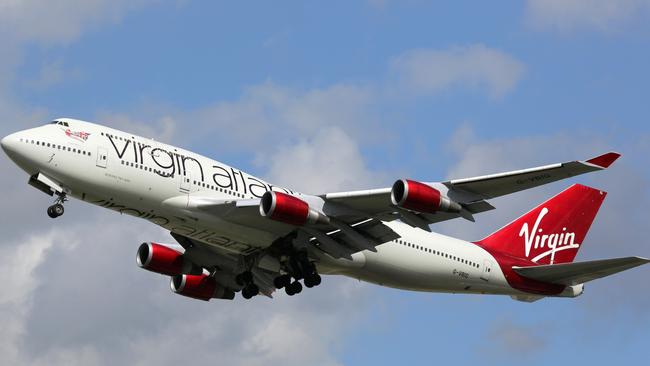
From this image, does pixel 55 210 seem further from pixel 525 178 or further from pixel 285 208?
pixel 525 178

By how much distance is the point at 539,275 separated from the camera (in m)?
53.8

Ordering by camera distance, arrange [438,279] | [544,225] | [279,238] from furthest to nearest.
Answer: [544,225] → [438,279] → [279,238]

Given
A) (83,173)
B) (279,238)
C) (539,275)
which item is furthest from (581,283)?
(83,173)

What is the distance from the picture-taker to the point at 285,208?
148 ft

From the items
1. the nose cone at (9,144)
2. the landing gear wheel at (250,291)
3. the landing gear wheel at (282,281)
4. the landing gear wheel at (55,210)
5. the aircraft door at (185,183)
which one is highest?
the nose cone at (9,144)

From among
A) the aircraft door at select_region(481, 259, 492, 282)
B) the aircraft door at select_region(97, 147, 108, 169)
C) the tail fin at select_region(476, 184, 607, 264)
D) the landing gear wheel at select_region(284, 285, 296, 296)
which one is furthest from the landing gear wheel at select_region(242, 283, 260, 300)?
the tail fin at select_region(476, 184, 607, 264)

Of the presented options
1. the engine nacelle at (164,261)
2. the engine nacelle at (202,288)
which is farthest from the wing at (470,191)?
the engine nacelle at (202,288)

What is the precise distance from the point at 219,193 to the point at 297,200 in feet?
10.4

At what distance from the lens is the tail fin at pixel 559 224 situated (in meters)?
56.6

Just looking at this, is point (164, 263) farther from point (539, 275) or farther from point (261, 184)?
point (539, 275)

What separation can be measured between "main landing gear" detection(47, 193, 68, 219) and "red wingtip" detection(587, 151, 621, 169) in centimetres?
1868

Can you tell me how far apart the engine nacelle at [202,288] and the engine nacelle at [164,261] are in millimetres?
1958

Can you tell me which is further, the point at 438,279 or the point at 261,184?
the point at 438,279

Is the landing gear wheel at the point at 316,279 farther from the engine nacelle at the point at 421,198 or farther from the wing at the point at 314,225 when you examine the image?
the engine nacelle at the point at 421,198
